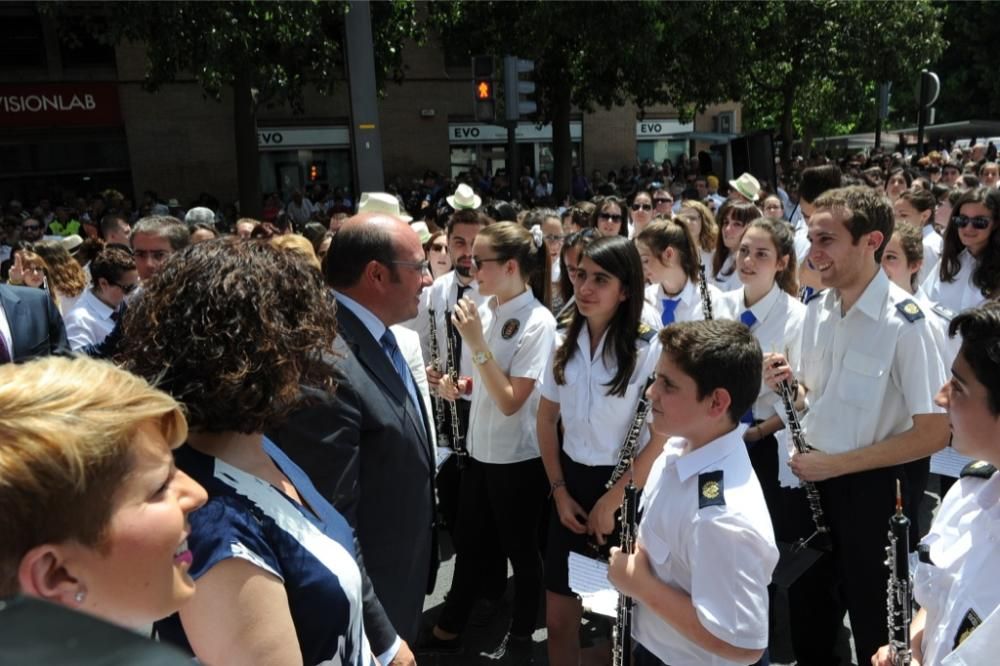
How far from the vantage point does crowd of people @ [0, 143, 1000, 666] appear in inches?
46.4

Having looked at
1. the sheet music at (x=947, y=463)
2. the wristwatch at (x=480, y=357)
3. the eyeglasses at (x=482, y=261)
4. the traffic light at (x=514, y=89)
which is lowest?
the sheet music at (x=947, y=463)

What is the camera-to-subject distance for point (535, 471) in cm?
384

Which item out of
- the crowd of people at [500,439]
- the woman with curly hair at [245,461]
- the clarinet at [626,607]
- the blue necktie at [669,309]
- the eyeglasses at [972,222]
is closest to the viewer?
the crowd of people at [500,439]

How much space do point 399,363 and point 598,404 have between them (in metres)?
1.02

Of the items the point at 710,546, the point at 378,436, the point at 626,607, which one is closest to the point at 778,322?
the point at 626,607

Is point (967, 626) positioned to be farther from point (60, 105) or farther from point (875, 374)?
point (60, 105)

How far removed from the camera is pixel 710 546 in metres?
2.08

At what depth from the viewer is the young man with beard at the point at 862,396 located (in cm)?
293

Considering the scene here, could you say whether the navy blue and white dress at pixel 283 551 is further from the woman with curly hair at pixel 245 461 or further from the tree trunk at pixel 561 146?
the tree trunk at pixel 561 146

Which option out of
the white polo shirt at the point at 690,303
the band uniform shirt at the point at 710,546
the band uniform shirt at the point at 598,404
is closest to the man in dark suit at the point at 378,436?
the band uniform shirt at the point at 710,546

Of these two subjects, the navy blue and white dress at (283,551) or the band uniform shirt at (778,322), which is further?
the band uniform shirt at (778,322)

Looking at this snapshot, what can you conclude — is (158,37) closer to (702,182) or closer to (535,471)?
(702,182)

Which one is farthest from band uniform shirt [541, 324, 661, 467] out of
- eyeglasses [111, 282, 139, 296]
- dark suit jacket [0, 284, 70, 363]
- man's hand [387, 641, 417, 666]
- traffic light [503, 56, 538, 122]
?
traffic light [503, 56, 538, 122]

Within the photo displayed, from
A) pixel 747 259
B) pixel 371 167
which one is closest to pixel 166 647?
pixel 747 259
